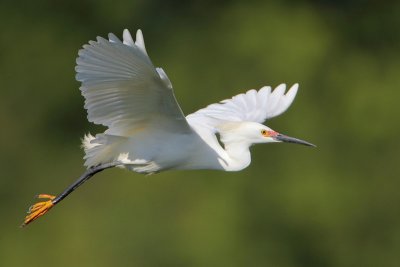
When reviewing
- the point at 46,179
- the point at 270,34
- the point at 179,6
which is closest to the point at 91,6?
the point at 179,6

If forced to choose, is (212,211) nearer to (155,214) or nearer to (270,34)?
(155,214)

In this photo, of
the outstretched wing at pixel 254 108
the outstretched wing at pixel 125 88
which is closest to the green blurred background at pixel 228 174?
the outstretched wing at pixel 254 108

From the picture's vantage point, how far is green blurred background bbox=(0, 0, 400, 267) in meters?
13.6

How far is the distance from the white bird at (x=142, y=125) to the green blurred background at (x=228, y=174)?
4.80 meters

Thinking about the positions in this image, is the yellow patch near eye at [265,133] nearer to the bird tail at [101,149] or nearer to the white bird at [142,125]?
the white bird at [142,125]

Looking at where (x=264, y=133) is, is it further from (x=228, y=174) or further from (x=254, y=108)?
(x=228, y=174)

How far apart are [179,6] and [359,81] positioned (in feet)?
14.0

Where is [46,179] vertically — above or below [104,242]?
above

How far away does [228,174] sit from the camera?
44.9 feet

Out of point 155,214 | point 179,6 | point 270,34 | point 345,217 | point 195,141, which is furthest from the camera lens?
point 179,6

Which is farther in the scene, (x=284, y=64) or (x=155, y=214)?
(x=284, y=64)

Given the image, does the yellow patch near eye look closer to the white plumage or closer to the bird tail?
the white plumage

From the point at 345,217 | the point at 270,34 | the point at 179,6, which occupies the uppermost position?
the point at 179,6

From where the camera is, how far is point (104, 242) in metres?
13.5
